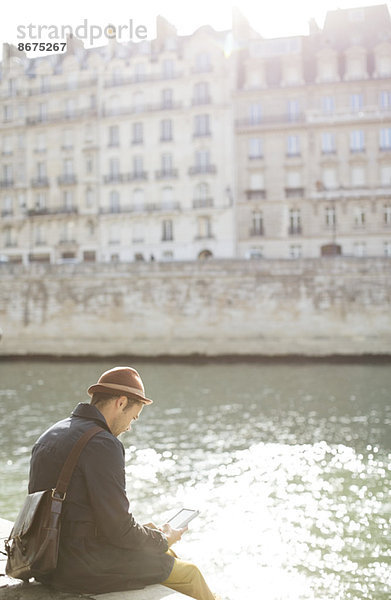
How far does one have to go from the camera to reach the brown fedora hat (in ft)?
11.5

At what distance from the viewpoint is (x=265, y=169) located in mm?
39625

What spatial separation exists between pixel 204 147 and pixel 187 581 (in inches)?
1525

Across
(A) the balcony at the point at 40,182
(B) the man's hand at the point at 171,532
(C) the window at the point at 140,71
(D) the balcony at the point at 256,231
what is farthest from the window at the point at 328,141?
(B) the man's hand at the point at 171,532

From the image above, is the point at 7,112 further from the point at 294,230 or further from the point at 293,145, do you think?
the point at 294,230

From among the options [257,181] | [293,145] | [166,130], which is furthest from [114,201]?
[293,145]

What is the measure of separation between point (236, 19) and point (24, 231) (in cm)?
2138

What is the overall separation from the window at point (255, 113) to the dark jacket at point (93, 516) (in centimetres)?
3859

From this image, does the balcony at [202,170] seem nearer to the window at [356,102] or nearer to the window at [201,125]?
the window at [201,125]

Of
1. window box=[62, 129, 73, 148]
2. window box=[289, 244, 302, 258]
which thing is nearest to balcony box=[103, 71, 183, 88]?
window box=[62, 129, 73, 148]

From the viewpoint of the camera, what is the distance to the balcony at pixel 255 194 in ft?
130

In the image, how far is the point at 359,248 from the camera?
3800 cm

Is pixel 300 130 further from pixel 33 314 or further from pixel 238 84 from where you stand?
pixel 33 314

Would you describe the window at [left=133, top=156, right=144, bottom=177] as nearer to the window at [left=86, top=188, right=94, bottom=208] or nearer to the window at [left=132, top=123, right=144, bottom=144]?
the window at [left=132, top=123, right=144, bottom=144]

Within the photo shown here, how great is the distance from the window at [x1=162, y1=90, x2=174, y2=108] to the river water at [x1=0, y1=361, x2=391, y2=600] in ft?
84.7
